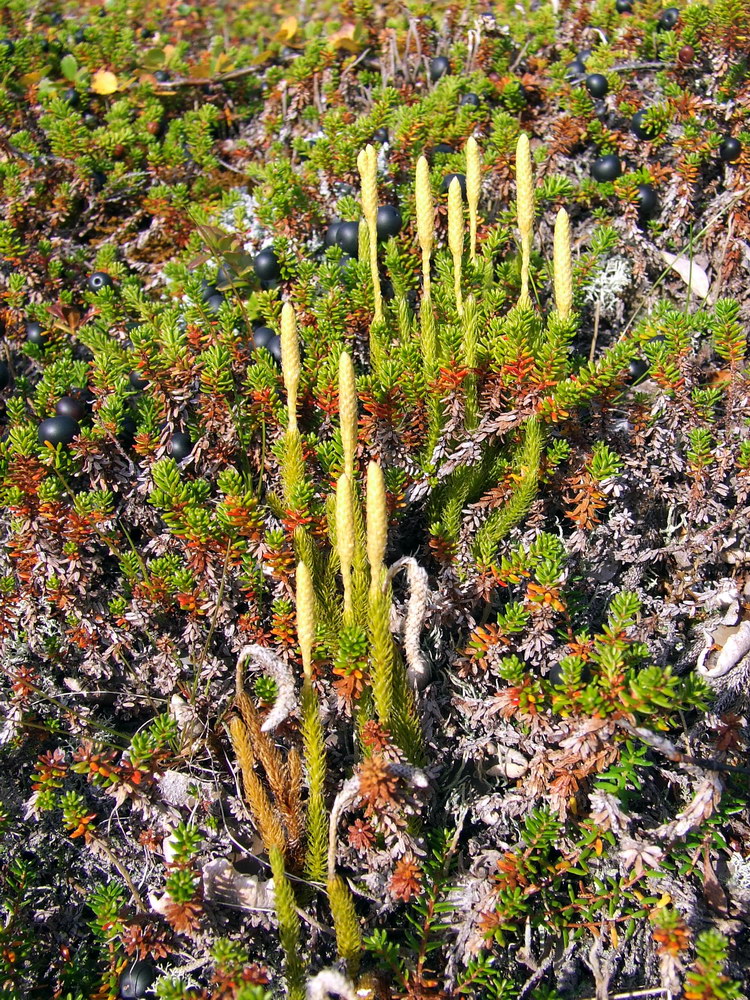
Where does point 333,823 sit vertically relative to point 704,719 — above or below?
above

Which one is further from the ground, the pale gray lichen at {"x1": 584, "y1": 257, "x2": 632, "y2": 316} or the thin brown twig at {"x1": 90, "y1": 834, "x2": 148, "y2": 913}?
the pale gray lichen at {"x1": 584, "y1": 257, "x2": 632, "y2": 316}

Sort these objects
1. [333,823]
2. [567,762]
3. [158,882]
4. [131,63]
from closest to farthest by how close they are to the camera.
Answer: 1. [333,823]
2. [567,762]
3. [158,882]
4. [131,63]

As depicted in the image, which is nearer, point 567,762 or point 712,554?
point 567,762

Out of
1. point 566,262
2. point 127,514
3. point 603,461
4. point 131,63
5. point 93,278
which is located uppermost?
point 131,63

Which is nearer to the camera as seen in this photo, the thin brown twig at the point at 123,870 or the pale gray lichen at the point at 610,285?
the thin brown twig at the point at 123,870

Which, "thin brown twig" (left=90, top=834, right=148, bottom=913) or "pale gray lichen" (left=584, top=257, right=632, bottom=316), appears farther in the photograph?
"pale gray lichen" (left=584, top=257, right=632, bottom=316)

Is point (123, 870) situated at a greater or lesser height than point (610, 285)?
lesser

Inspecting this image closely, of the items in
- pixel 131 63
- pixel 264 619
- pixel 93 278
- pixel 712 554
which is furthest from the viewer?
pixel 131 63

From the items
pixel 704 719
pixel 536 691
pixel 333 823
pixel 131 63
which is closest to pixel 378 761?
pixel 333 823

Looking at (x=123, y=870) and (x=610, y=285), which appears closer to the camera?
(x=123, y=870)

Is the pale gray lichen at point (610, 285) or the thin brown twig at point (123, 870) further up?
the pale gray lichen at point (610, 285)

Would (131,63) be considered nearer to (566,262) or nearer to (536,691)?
(566,262)
